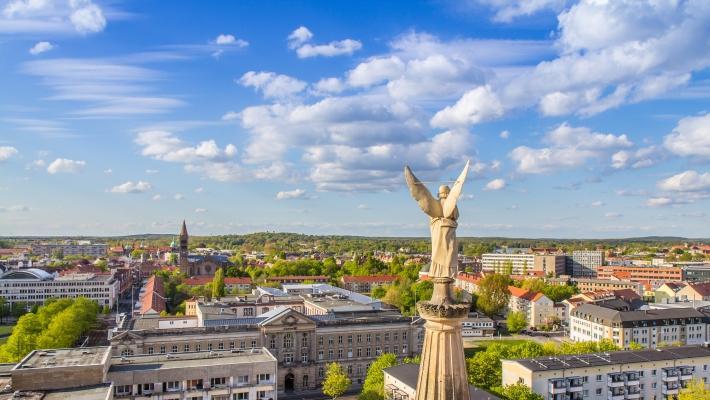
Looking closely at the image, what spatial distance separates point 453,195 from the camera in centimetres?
1058

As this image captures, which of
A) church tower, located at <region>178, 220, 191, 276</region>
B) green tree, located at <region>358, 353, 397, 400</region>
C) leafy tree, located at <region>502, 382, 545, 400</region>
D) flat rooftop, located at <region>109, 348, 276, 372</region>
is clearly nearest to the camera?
flat rooftop, located at <region>109, 348, 276, 372</region>

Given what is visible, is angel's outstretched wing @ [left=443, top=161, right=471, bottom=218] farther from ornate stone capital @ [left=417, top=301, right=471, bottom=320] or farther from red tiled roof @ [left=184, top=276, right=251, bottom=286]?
red tiled roof @ [left=184, top=276, right=251, bottom=286]

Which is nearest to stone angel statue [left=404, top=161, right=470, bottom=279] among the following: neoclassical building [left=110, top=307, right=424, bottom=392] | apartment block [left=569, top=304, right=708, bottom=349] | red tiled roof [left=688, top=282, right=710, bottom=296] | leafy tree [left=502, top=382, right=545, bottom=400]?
leafy tree [left=502, top=382, right=545, bottom=400]

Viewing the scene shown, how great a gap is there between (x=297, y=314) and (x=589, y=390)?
3291 cm

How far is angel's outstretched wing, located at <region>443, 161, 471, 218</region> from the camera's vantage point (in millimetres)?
10516

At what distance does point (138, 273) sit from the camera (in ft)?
634

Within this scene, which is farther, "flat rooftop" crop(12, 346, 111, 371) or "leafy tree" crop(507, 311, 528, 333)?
"leafy tree" crop(507, 311, 528, 333)

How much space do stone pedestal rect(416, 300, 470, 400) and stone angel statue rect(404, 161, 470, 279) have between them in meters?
0.73

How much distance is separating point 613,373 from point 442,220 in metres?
55.3

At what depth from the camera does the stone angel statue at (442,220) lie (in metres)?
10.6

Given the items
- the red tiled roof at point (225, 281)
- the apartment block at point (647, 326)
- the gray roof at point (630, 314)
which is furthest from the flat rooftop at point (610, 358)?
the red tiled roof at point (225, 281)

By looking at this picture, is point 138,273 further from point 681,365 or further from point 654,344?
point 681,365

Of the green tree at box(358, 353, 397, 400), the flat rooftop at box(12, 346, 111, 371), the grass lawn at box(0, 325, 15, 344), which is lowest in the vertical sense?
the grass lawn at box(0, 325, 15, 344)

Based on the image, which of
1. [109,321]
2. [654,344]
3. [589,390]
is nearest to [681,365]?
[589,390]
